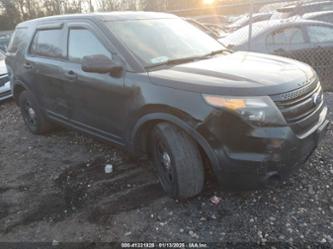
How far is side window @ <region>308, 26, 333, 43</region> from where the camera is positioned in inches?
271

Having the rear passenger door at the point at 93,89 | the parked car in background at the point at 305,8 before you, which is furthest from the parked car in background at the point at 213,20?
the rear passenger door at the point at 93,89

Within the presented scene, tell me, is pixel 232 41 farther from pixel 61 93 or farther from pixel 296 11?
pixel 61 93

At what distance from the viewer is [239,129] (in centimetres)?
267

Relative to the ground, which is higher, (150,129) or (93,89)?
(93,89)

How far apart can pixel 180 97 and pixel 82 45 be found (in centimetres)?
165

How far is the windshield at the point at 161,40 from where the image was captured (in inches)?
136

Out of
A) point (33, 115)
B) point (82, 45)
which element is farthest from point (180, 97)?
point (33, 115)

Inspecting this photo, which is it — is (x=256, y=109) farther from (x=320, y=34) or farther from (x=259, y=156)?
(x=320, y=34)

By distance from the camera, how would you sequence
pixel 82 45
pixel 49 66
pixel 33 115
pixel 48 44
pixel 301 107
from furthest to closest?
pixel 33 115, pixel 48 44, pixel 49 66, pixel 82 45, pixel 301 107

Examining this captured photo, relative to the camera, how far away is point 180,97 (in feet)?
9.48

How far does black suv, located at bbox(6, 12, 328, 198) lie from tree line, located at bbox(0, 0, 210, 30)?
16.9 m

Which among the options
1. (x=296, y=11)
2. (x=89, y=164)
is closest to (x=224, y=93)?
(x=89, y=164)

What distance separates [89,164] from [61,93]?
0.98m

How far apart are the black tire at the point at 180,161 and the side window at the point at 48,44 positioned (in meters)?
1.93
